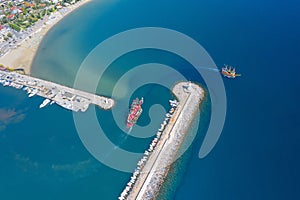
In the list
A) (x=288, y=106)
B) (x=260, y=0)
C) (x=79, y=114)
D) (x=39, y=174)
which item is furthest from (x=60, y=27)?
(x=288, y=106)

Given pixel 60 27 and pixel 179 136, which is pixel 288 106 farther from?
pixel 60 27

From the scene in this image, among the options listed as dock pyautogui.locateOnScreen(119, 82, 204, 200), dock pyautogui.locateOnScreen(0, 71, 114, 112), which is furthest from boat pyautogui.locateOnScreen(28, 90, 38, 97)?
dock pyautogui.locateOnScreen(119, 82, 204, 200)

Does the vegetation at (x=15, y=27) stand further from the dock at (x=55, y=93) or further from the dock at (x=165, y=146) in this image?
the dock at (x=165, y=146)

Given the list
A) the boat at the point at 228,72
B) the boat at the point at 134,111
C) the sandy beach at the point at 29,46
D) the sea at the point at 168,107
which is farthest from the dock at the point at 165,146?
the sandy beach at the point at 29,46

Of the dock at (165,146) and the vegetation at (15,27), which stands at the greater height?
the vegetation at (15,27)

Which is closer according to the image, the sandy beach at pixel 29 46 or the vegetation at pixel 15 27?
the sandy beach at pixel 29 46

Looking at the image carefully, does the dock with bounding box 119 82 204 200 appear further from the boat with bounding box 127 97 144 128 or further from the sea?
the boat with bounding box 127 97 144 128
